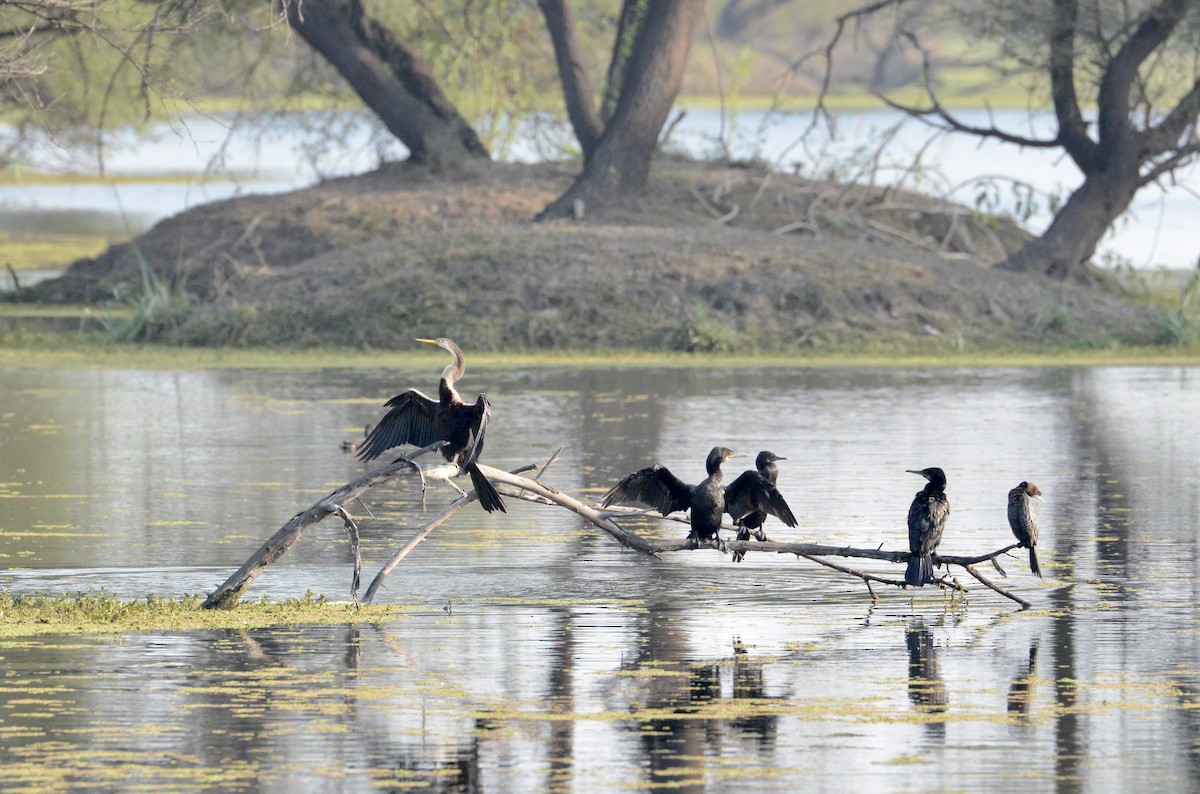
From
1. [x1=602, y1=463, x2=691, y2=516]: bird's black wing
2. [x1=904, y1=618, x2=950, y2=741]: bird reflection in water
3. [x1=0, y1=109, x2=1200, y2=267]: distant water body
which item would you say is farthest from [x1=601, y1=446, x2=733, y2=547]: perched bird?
[x1=0, y1=109, x2=1200, y2=267]: distant water body

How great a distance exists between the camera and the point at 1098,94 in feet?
90.9

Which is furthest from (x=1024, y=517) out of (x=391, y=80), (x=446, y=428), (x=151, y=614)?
(x=391, y=80)

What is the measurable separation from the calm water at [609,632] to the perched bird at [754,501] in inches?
16.6

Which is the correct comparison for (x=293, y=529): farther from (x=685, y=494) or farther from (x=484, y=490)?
(x=685, y=494)

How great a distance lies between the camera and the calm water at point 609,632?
7.50 meters

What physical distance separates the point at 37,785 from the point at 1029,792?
11.4 feet

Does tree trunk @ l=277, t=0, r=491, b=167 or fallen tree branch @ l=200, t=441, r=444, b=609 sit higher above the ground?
tree trunk @ l=277, t=0, r=491, b=167

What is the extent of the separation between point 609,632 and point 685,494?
2.82ft

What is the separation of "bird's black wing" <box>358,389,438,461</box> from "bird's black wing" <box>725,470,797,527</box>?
5.17 feet

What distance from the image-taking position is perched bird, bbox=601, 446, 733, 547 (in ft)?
33.1

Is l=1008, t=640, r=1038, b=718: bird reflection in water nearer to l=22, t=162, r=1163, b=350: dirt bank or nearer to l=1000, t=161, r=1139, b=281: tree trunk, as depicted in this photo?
l=22, t=162, r=1163, b=350: dirt bank

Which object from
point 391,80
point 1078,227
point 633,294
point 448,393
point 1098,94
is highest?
point 391,80

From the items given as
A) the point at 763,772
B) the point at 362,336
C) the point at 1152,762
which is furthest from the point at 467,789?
the point at 362,336

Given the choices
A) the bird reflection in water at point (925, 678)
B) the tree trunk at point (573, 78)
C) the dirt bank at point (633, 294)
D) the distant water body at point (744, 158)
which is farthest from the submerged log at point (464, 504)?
the tree trunk at point (573, 78)
